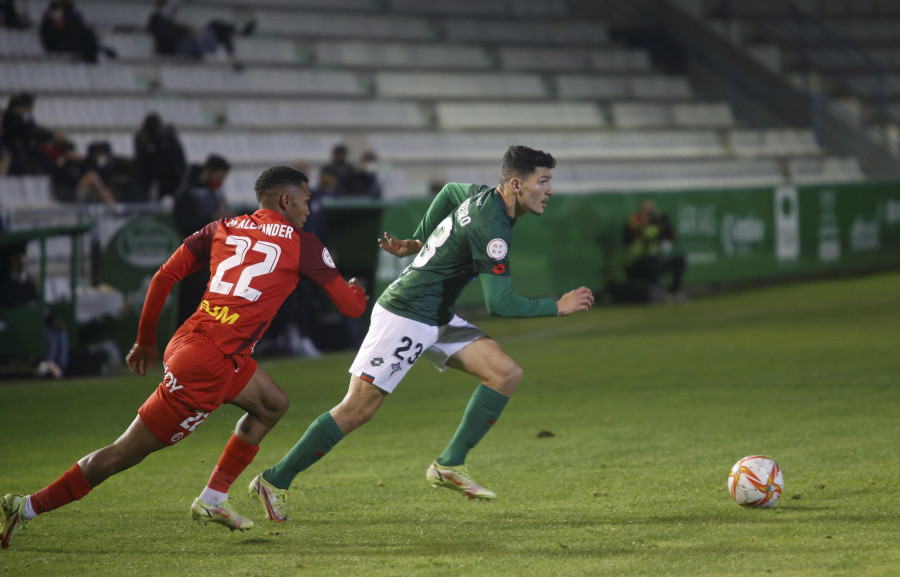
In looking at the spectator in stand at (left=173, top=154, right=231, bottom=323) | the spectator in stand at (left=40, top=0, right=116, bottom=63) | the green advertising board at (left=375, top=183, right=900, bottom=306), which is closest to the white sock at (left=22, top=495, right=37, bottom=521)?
the spectator in stand at (left=173, top=154, right=231, bottom=323)

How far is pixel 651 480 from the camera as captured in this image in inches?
256

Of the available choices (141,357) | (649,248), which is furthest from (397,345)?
(649,248)

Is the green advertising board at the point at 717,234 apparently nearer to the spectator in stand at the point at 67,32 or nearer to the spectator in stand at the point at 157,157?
the spectator in stand at the point at 157,157

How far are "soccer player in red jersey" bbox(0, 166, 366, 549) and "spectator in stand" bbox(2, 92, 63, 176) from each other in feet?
31.9

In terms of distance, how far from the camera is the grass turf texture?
195 inches

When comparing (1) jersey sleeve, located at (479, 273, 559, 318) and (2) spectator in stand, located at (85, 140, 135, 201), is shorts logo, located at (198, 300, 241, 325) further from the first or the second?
(2) spectator in stand, located at (85, 140, 135, 201)

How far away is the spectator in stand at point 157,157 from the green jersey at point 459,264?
883 cm

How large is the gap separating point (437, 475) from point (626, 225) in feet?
42.8

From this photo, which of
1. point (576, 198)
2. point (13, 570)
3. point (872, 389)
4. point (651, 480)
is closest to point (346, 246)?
point (576, 198)

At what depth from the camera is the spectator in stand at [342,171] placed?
15.3 metres

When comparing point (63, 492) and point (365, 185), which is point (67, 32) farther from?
point (63, 492)

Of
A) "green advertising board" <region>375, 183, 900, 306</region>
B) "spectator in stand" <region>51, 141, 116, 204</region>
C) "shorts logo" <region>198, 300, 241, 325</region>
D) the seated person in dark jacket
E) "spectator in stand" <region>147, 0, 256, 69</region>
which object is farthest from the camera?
"spectator in stand" <region>147, 0, 256, 69</region>

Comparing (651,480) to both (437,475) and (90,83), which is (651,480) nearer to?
(437,475)

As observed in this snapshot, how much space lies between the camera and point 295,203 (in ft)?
18.2
